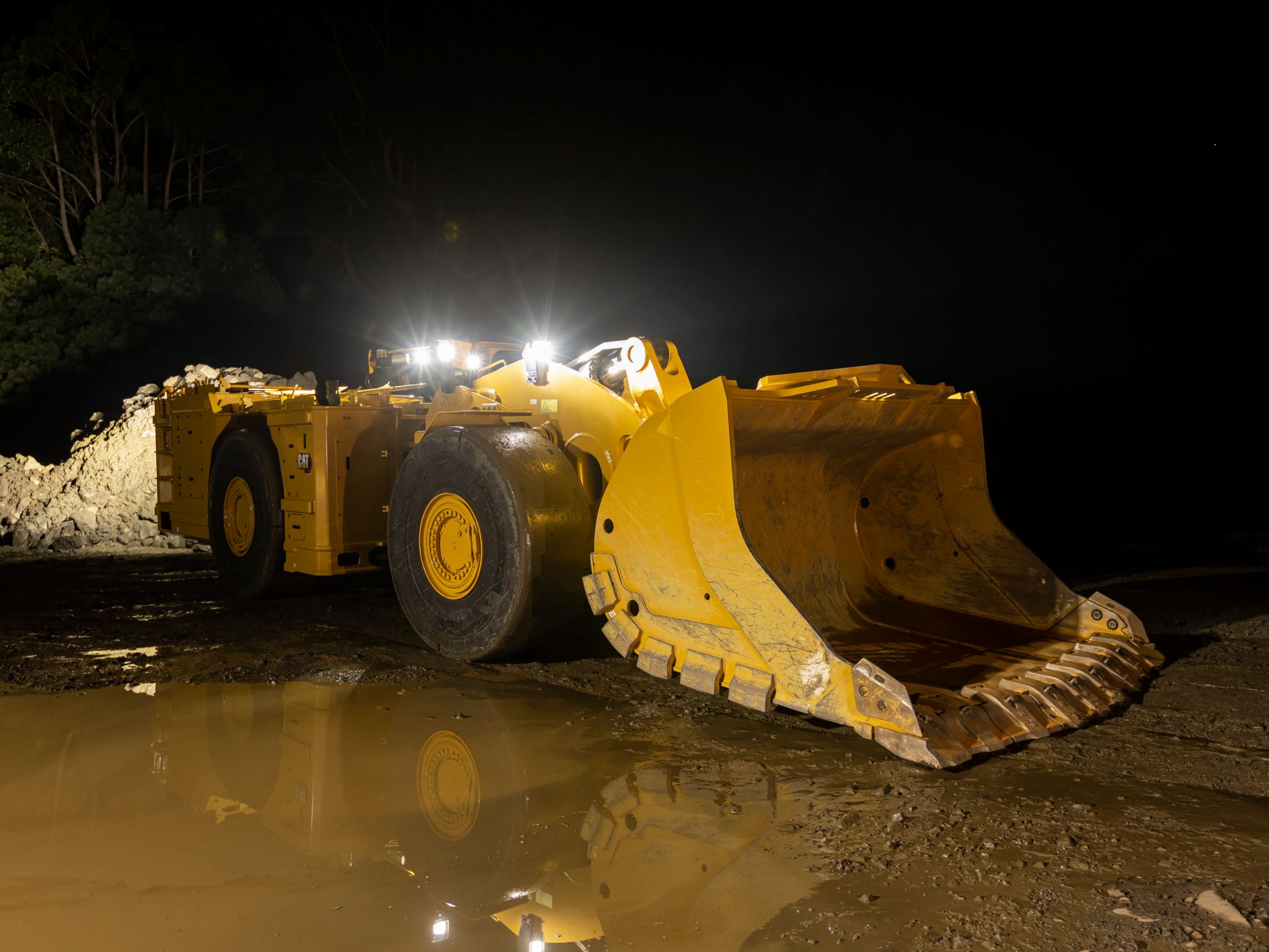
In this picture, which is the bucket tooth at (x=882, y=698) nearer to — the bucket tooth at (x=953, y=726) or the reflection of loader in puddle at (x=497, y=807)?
the bucket tooth at (x=953, y=726)

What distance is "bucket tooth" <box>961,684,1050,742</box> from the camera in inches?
158

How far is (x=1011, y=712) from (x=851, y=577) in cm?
167

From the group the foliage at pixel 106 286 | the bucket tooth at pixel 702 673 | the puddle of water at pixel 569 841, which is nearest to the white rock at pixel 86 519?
the foliage at pixel 106 286

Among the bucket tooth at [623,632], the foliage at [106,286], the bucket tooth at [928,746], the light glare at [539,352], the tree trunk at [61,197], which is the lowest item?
the bucket tooth at [928,746]

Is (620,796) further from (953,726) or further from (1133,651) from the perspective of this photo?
(1133,651)

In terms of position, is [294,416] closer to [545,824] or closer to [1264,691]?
[545,824]

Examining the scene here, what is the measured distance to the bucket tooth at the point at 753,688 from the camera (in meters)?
4.14

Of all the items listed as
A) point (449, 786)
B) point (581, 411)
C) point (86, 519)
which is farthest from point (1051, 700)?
point (86, 519)

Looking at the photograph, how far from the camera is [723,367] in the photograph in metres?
25.9

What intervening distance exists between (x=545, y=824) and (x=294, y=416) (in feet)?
14.6

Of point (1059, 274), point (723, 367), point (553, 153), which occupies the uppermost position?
point (553, 153)

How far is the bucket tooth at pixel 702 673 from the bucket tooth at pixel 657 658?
0.30 ft

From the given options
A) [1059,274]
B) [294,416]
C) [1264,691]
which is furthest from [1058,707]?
[1059,274]

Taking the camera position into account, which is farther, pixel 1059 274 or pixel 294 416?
pixel 1059 274
